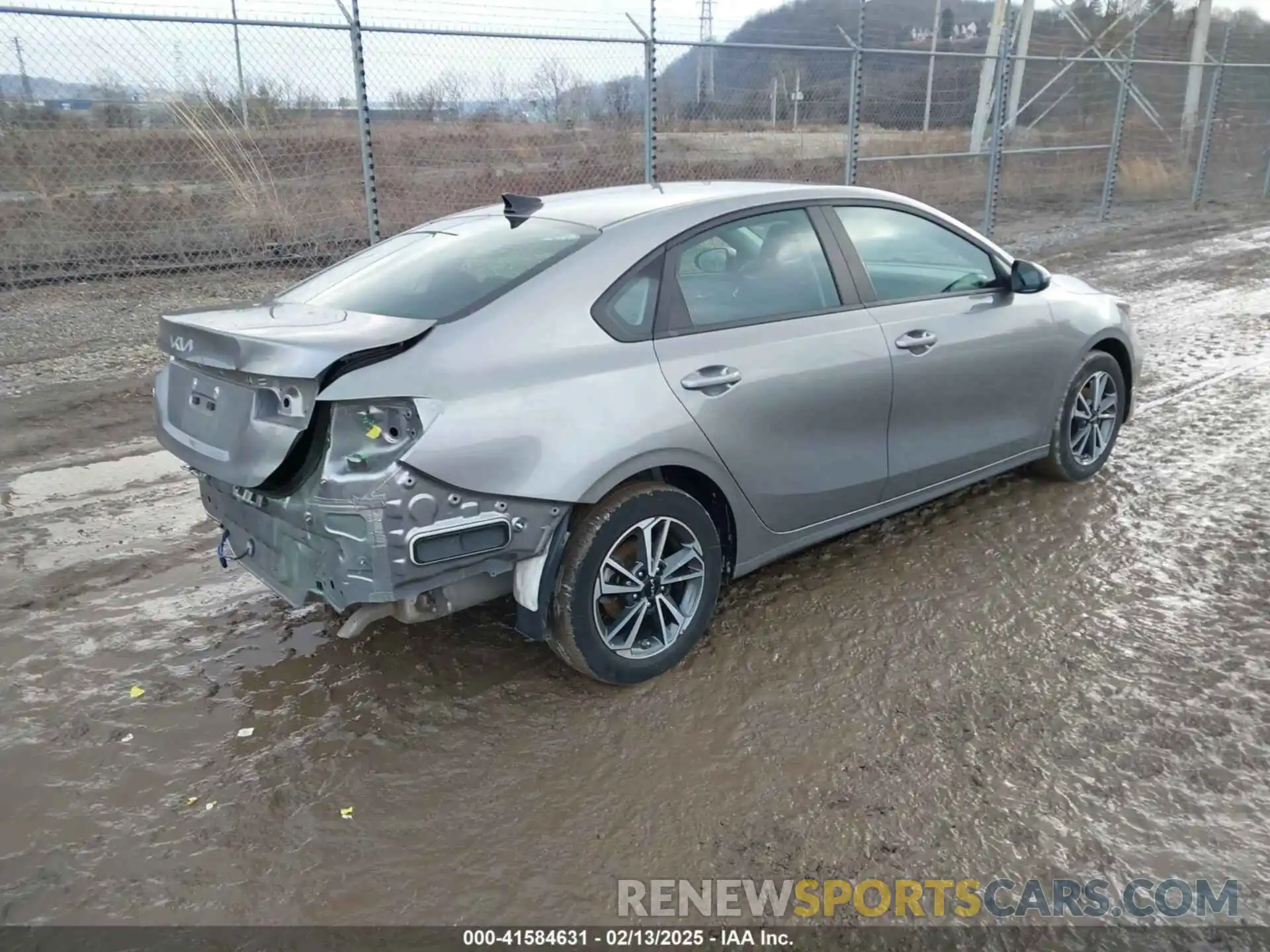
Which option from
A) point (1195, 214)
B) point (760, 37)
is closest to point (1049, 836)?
point (760, 37)

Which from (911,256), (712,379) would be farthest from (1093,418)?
(712,379)

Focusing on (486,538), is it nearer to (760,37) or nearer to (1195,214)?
(760,37)

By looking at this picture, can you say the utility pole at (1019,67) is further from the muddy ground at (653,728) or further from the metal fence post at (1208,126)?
the muddy ground at (653,728)

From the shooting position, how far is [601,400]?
3.15 m

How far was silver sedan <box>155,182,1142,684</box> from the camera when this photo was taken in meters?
2.86

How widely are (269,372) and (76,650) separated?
5.25ft

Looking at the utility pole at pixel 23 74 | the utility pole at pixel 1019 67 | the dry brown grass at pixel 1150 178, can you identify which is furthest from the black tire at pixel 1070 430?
the dry brown grass at pixel 1150 178

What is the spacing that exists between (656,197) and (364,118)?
17.0ft

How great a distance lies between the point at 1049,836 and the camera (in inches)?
105

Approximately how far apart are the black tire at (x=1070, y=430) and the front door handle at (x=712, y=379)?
2.24 meters

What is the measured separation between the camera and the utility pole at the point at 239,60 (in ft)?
25.2

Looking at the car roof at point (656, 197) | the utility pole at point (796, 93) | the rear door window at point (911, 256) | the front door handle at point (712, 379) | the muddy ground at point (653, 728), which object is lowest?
the muddy ground at point (653, 728)

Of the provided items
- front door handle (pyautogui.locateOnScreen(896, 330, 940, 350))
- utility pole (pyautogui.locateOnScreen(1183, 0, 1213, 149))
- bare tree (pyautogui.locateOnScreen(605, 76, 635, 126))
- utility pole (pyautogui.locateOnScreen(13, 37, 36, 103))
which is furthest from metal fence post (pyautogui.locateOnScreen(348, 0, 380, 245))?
utility pole (pyautogui.locateOnScreen(1183, 0, 1213, 149))

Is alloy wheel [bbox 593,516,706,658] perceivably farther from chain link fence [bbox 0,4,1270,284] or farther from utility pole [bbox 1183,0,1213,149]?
utility pole [bbox 1183,0,1213,149]
